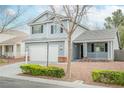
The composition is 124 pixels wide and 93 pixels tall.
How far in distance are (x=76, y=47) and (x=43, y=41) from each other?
3.51 metres

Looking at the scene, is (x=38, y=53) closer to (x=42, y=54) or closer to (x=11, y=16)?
(x=42, y=54)

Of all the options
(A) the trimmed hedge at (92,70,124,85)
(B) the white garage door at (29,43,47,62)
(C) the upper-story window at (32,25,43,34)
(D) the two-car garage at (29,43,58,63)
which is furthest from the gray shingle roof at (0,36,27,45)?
(A) the trimmed hedge at (92,70,124,85)

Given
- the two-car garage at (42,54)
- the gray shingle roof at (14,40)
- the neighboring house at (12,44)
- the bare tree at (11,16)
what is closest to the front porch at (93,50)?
the two-car garage at (42,54)

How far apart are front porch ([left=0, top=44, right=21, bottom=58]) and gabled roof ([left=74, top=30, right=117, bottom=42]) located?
29.4 feet

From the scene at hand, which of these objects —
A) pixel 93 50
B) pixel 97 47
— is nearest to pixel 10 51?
pixel 93 50

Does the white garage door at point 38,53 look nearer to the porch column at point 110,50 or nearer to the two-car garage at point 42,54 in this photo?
the two-car garage at point 42,54

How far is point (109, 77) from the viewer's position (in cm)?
1175

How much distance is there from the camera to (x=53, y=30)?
23.7 m

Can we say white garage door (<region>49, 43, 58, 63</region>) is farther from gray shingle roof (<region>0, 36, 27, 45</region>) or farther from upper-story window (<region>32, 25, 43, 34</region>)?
gray shingle roof (<region>0, 36, 27, 45</region>)

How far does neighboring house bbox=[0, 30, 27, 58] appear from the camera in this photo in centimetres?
2872

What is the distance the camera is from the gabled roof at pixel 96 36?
21.9 meters

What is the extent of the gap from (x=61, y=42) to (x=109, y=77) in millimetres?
11783
